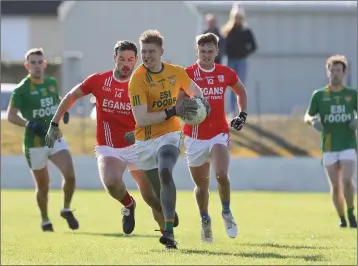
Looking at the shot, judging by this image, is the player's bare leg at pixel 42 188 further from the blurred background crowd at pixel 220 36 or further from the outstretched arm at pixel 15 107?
the blurred background crowd at pixel 220 36

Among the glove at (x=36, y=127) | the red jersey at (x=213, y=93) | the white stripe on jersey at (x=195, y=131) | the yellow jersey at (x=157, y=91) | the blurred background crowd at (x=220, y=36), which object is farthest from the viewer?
the blurred background crowd at (x=220, y=36)

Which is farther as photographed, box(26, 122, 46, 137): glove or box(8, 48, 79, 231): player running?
box(8, 48, 79, 231): player running

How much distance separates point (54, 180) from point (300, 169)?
213 inches

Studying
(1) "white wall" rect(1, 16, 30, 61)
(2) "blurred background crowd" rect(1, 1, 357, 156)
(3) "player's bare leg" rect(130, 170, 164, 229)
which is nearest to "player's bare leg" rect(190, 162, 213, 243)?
(3) "player's bare leg" rect(130, 170, 164, 229)

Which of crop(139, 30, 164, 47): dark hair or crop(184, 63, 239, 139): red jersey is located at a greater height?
crop(139, 30, 164, 47): dark hair

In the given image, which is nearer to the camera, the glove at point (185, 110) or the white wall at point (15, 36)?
the glove at point (185, 110)

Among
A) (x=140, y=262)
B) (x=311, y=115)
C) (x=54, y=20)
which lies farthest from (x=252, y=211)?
(x=54, y=20)

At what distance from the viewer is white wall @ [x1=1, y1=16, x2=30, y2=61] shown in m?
45.1

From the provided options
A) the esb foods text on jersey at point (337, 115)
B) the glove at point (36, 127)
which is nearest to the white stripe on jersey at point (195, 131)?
the glove at point (36, 127)

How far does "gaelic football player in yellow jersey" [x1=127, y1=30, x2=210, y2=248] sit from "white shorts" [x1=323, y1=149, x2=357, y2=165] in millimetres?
4797

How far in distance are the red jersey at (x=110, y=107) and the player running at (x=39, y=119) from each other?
2753 millimetres

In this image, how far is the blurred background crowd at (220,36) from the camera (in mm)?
27406

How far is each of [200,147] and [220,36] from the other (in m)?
12.2

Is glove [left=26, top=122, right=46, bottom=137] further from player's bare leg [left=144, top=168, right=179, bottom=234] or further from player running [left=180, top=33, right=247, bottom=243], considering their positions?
player's bare leg [left=144, top=168, right=179, bottom=234]
